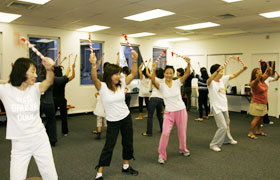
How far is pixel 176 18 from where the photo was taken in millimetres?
5828

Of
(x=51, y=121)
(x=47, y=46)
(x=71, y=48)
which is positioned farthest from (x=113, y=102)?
(x=47, y=46)

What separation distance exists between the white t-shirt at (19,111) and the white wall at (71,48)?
4605 mm

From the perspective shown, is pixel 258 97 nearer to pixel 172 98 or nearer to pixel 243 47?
pixel 172 98

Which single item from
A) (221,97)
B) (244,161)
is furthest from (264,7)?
(244,161)

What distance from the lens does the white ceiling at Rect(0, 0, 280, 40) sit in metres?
4.56

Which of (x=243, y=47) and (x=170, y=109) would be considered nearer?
(x=170, y=109)

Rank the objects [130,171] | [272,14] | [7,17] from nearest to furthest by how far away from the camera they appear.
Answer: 1. [130,171]
2. [272,14]
3. [7,17]

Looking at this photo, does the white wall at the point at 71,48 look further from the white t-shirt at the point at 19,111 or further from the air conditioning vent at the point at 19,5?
the white t-shirt at the point at 19,111

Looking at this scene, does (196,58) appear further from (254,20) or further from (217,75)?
(217,75)

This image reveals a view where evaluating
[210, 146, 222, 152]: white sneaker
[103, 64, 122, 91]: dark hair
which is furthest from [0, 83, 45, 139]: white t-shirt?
[210, 146, 222, 152]: white sneaker

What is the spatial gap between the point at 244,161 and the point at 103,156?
2.28 m

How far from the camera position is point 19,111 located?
1945 mm

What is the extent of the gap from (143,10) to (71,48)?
3.49 m

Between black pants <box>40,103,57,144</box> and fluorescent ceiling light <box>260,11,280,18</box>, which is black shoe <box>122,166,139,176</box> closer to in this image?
black pants <box>40,103,57,144</box>
